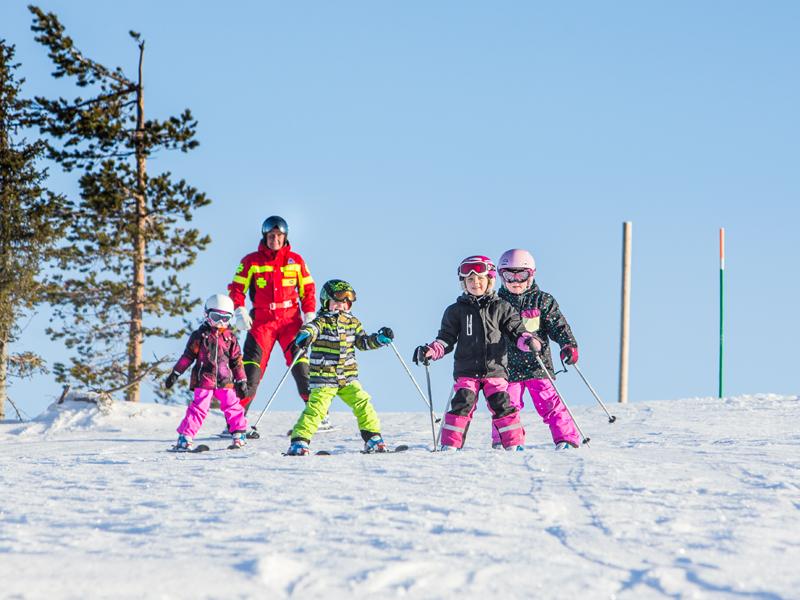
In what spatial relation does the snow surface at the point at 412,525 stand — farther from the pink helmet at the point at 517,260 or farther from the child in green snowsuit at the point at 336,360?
the pink helmet at the point at 517,260

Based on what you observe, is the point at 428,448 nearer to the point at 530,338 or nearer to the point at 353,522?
the point at 530,338

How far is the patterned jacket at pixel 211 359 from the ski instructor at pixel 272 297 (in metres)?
0.93

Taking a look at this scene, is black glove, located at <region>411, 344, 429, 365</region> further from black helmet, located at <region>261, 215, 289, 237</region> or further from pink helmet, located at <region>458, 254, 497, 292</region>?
black helmet, located at <region>261, 215, 289, 237</region>

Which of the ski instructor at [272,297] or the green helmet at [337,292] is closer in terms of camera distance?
the green helmet at [337,292]

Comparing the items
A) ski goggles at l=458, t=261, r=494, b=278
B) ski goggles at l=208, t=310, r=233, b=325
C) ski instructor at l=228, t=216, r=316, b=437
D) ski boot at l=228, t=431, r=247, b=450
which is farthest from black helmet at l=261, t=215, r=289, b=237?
ski goggles at l=458, t=261, r=494, b=278

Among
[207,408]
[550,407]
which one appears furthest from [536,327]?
[207,408]

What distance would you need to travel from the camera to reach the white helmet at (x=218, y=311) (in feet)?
31.7

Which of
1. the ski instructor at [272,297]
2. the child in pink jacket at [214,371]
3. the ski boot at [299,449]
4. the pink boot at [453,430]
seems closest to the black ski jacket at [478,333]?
the pink boot at [453,430]

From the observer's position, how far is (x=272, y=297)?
10.9m

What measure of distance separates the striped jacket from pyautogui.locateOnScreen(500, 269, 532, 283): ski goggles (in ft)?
4.57

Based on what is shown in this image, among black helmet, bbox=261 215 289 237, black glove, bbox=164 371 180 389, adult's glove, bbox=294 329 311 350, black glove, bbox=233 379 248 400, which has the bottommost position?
black glove, bbox=233 379 248 400

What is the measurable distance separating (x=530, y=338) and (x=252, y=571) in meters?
4.96

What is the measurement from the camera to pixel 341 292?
8203mm

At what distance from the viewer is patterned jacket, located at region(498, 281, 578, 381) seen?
843cm
